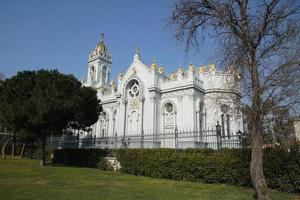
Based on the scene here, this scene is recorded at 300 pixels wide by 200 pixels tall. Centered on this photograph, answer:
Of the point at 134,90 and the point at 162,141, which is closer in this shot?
the point at 162,141

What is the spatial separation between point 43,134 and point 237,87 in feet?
57.0

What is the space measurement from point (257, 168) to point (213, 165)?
454 centimetres

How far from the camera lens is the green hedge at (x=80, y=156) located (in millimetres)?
20922

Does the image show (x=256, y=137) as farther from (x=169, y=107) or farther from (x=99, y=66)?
(x=99, y=66)

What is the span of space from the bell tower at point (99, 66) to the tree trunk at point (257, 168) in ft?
137

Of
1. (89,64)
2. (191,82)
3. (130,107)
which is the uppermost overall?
(89,64)

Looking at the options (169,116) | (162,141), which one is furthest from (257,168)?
(169,116)

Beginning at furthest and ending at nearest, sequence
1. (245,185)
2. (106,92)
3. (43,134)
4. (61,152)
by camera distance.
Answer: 1. (106,92)
2. (61,152)
3. (43,134)
4. (245,185)

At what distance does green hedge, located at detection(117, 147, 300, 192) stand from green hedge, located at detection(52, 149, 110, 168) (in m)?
3.39

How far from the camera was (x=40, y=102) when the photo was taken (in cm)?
1931

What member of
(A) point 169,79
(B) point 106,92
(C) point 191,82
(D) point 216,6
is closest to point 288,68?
(D) point 216,6

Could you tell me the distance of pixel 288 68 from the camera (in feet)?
30.1

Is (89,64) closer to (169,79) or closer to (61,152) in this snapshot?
(169,79)

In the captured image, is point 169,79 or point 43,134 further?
point 169,79
